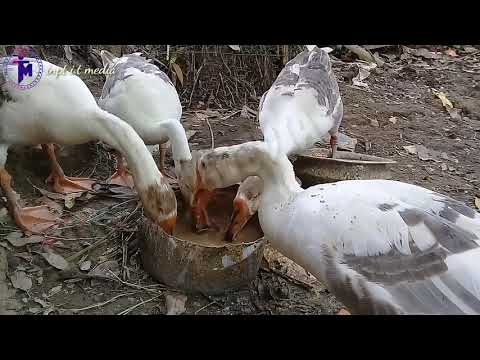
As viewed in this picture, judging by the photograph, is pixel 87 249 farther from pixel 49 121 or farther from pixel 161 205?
pixel 49 121

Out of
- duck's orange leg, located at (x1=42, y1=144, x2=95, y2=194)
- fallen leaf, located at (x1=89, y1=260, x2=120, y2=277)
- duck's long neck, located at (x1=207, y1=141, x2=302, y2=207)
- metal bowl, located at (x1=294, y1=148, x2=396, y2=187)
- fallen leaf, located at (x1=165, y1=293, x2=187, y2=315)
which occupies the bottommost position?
fallen leaf, located at (x1=165, y1=293, x2=187, y2=315)

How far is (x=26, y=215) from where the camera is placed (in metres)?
3.50

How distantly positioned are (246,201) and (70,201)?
1.36 metres

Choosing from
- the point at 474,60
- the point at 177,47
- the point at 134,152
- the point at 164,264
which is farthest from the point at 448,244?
the point at 474,60

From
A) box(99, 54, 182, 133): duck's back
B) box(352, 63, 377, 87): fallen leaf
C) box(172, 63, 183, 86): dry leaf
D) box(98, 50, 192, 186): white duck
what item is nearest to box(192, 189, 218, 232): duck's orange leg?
box(98, 50, 192, 186): white duck

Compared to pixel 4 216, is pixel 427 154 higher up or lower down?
higher up

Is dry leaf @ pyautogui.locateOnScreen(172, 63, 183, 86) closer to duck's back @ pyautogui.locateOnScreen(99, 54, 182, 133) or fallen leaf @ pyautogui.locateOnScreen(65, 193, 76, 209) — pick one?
duck's back @ pyautogui.locateOnScreen(99, 54, 182, 133)

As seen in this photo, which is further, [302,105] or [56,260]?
[302,105]

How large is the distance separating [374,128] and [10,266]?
3561mm

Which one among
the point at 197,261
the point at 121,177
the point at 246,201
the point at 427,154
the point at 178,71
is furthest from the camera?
the point at 178,71

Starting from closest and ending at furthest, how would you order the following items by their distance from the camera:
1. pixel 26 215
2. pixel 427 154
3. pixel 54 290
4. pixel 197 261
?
pixel 197 261, pixel 54 290, pixel 26 215, pixel 427 154

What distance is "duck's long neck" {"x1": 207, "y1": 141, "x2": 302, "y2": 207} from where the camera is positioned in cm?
285

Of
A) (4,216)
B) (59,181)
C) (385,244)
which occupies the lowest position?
(4,216)

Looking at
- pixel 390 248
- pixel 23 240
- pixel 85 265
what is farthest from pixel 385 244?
pixel 23 240
